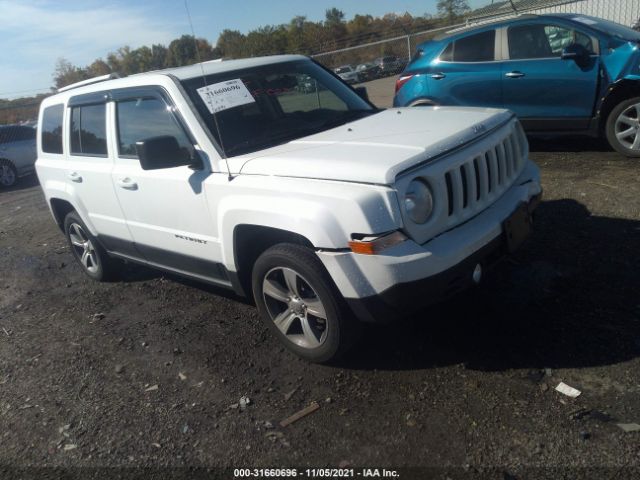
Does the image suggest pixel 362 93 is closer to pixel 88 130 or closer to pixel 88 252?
pixel 88 130

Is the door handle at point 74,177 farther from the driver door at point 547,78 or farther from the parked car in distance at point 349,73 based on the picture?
the parked car in distance at point 349,73

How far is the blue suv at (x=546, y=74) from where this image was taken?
6.41m

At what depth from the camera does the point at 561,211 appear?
5270 millimetres

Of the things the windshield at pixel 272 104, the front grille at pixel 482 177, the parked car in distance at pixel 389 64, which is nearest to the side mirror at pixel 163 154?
the windshield at pixel 272 104

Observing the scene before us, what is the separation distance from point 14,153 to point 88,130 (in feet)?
33.1

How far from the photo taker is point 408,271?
2801 millimetres

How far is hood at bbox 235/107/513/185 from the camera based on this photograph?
115 inches

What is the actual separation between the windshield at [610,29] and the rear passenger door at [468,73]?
1111mm

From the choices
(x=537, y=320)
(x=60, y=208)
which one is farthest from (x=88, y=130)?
(x=537, y=320)

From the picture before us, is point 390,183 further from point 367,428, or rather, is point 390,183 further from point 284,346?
Answer: point 284,346

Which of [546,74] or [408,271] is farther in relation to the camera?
[546,74]

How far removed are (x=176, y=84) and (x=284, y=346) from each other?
77.9 inches

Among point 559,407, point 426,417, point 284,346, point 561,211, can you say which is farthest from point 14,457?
Answer: point 561,211

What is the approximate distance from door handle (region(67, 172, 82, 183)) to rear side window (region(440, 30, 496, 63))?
5.26 m
